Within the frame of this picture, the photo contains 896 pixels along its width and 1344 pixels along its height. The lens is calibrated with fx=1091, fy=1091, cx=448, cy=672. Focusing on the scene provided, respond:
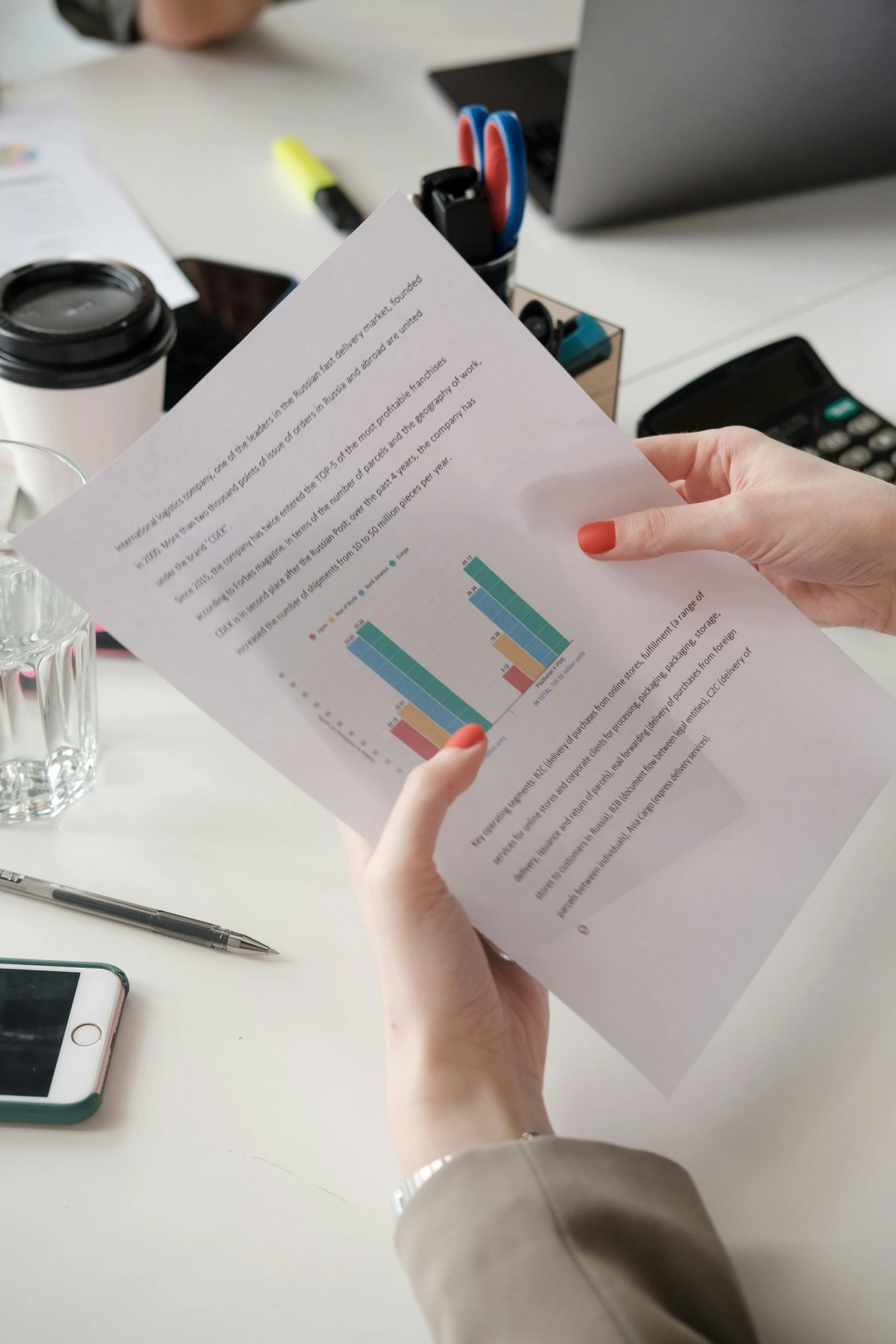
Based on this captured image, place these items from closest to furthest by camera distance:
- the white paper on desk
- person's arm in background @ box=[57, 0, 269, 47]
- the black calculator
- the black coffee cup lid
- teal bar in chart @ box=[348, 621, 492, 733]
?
teal bar in chart @ box=[348, 621, 492, 733], the black coffee cup lid, the black calculator, the white paper on desk, person's arm in background @ box=[57, 0, 269, 47]

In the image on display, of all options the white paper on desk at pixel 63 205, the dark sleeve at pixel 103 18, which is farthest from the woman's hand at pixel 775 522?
the dark sleeve at pixel 103 18

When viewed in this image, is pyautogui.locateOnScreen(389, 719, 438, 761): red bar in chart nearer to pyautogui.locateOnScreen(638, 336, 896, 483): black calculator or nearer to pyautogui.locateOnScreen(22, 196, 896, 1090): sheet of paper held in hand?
pyautogui.locateOnScreen(22, 196, 896, 1090): sheet of paper held in hand

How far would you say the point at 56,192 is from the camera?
1164 mm

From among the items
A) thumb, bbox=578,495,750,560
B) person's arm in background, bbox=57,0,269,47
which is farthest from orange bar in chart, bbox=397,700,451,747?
person's arm in background, bbox=57,0,269,47

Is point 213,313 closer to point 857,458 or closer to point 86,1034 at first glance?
point 857,458

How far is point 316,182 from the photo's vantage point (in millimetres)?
1191

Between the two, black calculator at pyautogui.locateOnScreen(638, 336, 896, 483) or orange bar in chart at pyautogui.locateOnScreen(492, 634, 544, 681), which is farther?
black calculator at pyautogui.locateOnScreen(638, 336, 896, 483)

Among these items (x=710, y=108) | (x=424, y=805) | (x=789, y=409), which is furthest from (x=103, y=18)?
(x=424, y=805)

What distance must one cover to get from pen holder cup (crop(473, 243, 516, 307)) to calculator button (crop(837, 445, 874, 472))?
0.30 m

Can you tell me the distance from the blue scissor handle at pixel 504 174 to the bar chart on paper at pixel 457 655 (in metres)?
0.32

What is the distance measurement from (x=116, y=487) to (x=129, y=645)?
0.08 m

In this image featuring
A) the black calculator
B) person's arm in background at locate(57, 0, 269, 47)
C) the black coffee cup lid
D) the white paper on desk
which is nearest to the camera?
the black coffee cup lid

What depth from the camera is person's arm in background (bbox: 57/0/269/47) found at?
134 centimetres

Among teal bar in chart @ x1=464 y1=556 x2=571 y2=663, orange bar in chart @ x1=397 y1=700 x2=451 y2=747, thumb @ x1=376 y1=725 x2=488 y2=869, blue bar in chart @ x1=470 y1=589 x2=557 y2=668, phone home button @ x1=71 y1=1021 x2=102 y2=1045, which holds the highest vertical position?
teal bar in chart @ x1=464 y1=556 x2=571 y2=663
